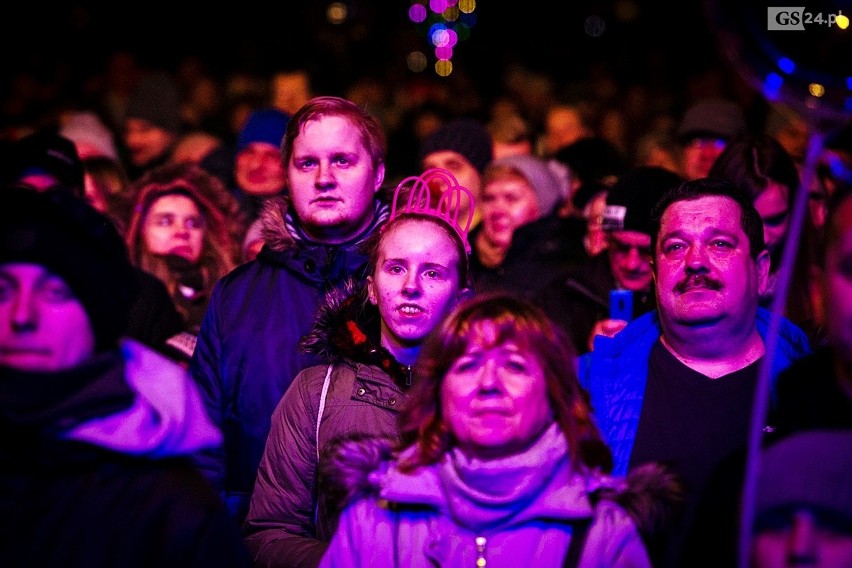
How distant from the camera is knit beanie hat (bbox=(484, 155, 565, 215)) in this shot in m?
7.46

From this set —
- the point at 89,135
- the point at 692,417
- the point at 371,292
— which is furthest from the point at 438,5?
the point at 692,417

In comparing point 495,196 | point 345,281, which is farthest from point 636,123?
point 345,281

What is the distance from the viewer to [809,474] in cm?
273

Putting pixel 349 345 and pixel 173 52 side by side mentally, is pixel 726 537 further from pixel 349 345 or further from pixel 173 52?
pixel 173 52

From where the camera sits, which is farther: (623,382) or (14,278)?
(623,382)

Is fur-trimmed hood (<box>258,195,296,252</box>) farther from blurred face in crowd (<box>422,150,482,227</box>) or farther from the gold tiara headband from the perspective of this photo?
blurred face in crowd (<box>422,150,482,227</box>)

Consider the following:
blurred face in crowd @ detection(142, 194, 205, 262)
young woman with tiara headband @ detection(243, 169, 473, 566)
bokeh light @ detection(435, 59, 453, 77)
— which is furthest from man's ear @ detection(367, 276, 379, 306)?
bokeh light @ detection(435, 59, 453, 77)

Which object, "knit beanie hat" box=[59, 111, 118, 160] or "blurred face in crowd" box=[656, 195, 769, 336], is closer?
"blurred face in crowd" box=[656, 195, 769, 336]

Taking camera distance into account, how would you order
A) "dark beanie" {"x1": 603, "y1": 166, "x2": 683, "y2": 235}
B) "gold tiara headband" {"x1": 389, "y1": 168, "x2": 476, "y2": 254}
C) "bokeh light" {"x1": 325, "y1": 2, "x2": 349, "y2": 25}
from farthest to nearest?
"bokeh light" {"x1": 325, "y1": 2, "x2": 349, "y2": 25} < "dark beanie" {"x1": 603, "y1": 166, "x2": 683, "y2": 235} < "gold tiara headband" {"x1": 389, "y1": 168, "x2": 476, "y2": 254}

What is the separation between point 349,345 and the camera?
4.19 meters

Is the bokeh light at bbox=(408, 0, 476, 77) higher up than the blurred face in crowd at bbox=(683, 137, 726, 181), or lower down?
higher up

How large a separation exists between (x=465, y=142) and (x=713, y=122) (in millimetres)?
1861

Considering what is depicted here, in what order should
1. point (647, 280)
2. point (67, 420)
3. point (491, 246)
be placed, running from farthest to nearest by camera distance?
point (491, 246) < point (647, 280) < point (67, 420)

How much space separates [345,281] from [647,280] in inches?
64.3
